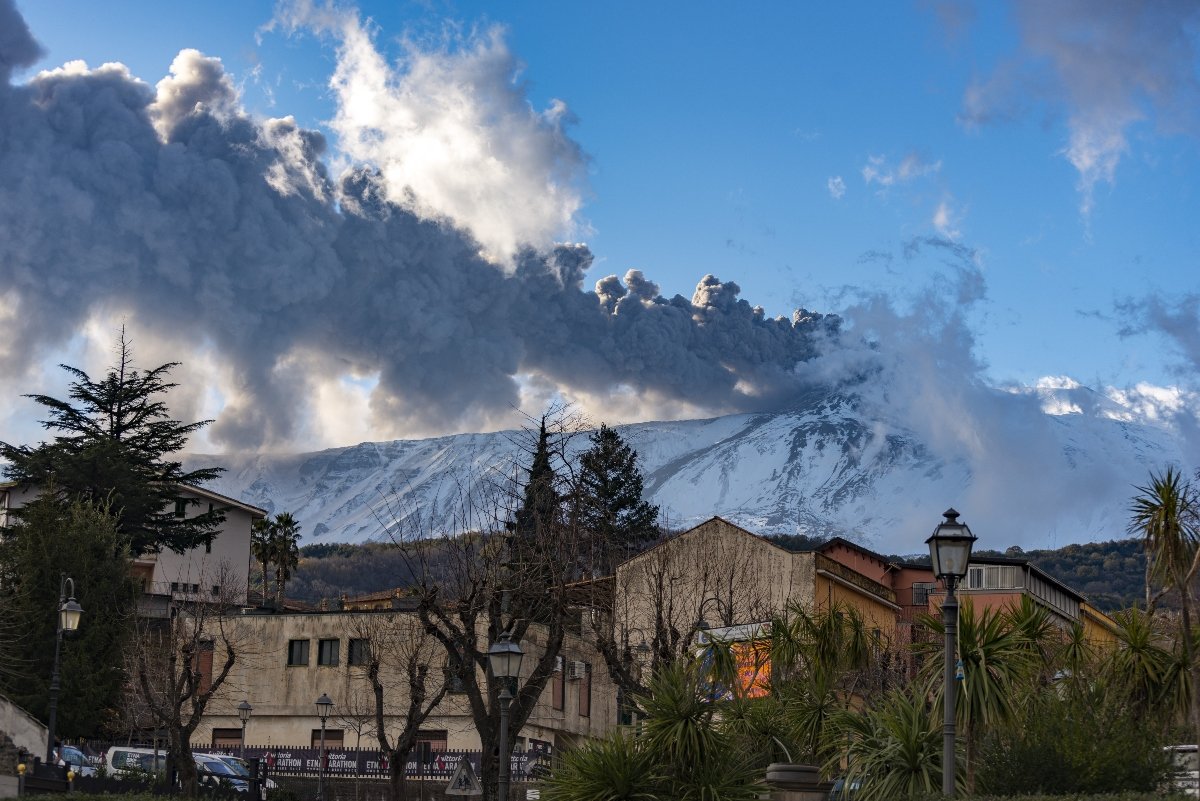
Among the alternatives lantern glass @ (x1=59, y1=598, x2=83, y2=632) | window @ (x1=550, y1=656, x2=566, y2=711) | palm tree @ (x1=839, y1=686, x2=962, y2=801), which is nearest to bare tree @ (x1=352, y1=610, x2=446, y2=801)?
window @ (x1=550, y1=656, x2=566, y2=711)

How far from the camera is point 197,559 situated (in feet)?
291

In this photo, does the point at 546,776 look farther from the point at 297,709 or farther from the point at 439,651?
the point at 297,709

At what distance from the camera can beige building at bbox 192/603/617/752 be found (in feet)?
193

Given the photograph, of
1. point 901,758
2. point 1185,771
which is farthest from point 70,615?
point 1185,771

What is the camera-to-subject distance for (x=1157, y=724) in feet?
79.0

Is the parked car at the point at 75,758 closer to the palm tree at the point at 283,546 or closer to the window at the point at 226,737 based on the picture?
the window at the point at 226,737

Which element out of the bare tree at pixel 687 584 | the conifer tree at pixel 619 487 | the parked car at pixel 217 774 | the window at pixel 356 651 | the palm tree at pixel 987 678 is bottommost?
the parked car at pixel 217 774

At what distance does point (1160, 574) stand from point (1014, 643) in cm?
405

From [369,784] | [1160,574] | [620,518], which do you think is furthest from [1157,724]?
[620,518]

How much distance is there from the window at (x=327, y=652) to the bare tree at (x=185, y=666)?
3736 millimetres

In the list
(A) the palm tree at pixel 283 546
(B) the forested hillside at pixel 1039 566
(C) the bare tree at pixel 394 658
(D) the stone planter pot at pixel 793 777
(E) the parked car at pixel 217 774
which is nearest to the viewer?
(D) the stone planter pot at pixel 793 777

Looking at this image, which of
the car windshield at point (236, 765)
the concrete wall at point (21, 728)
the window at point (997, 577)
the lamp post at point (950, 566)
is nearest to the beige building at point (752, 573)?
the window at point (997, 577)

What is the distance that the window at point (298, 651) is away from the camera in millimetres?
62781

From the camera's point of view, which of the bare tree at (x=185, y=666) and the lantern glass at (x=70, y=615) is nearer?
the lantern glass at (x=70, y=615)
